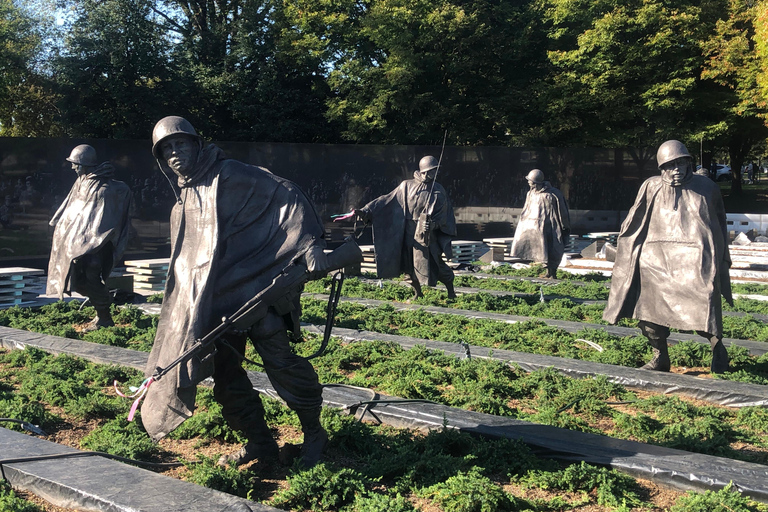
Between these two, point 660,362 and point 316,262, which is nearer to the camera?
point 316,262

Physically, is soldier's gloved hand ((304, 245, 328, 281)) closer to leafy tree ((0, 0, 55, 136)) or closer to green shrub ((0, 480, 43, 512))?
green shrub ((0, 480, 43, 512))

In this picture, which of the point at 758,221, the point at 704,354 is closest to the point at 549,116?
the point at 758,221

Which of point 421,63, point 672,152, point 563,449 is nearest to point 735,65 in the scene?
point 421,63

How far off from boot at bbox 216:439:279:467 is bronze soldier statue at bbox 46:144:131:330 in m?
5.46

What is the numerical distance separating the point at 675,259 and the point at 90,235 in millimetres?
6411

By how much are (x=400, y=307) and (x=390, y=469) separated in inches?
256

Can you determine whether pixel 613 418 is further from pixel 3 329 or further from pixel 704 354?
pixel 3 329

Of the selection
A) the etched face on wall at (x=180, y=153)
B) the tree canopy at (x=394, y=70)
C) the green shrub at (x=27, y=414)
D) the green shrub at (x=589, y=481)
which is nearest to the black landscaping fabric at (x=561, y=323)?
the green shrub at (x=589, y=481)

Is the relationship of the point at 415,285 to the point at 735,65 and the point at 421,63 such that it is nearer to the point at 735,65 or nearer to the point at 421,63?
the point at 421,63

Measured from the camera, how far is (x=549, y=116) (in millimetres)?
31219

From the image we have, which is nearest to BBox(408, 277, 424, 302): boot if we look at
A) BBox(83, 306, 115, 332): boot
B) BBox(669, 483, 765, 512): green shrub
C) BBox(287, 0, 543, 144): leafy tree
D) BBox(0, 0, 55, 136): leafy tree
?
BBox(83, 306, 115, 332): boot

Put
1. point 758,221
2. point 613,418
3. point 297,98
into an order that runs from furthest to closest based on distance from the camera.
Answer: point 297,98 → point 758,221 → point 613,418

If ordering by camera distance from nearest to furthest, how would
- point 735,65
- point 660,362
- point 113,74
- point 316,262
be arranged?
point 316,262 < point 660,362 < point 113,74 < point 735,65

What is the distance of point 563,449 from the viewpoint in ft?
15.7
